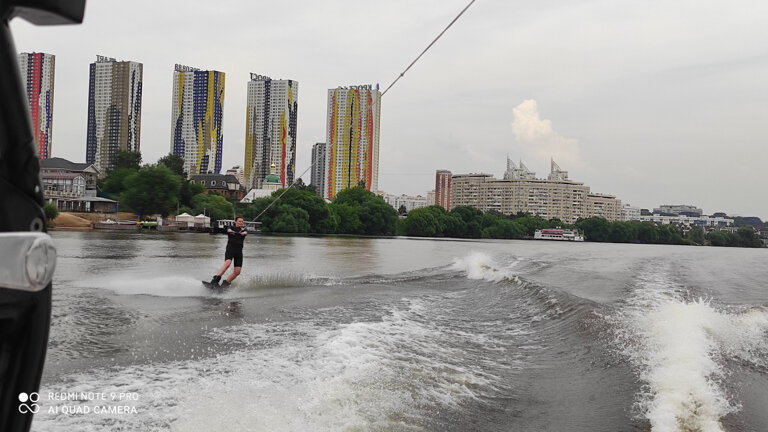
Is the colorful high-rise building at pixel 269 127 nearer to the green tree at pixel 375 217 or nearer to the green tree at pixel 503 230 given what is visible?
the green tree at pixel 375 217

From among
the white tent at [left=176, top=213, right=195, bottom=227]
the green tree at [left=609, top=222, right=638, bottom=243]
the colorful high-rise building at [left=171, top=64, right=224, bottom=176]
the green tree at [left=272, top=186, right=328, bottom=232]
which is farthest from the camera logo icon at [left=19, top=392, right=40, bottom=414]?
the colorful high-rise building at [left=171, top=64, right=224, bottom=176]

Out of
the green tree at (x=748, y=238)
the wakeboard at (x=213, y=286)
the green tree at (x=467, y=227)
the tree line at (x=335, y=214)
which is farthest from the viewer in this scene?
the green tree at (x=748, y=238)

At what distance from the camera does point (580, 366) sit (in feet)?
18.8

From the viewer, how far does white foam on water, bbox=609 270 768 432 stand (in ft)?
12.8

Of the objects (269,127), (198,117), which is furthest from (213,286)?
(269,127)

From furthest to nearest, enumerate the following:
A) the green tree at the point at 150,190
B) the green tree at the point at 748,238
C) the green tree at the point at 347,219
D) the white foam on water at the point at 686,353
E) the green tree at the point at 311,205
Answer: the green tree at the point at 748,238, the green tree at the point at 347,219, the green tree at the point at 311,205, the green tree at the point at 150,190, the white foam on water at the point at 686,353

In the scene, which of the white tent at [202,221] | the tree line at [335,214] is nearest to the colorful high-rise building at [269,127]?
the tree line at [335,214]

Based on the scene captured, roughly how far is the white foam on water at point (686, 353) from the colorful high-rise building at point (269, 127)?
13419cm

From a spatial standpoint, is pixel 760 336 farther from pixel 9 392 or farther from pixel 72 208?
pixel 72 208

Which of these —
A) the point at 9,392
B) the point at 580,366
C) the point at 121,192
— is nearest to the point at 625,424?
the point at 580,366

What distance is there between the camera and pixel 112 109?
8631 centimetres

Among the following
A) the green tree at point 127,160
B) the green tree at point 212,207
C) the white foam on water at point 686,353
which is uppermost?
the green tree at point 127,160

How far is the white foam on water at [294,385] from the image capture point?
344 centimetres

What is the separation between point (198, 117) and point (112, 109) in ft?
146
